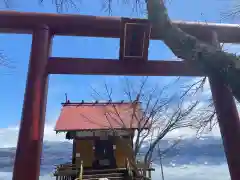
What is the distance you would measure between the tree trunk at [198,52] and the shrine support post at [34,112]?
2466 millimetres

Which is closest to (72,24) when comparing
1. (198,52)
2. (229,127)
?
(198,52)

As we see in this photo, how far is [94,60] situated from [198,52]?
2.65m

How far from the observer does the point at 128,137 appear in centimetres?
961

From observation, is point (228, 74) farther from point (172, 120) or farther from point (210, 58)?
point (172, 120)

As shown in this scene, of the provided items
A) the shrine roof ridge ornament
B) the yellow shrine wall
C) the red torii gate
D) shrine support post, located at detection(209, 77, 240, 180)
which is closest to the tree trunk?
shrine support post, located at detection(209, 77, 240, 180)

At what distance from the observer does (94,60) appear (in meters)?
5.04

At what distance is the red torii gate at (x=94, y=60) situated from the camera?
4.28 meters

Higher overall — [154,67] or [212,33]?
[212,33]

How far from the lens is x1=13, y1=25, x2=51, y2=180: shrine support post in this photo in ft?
13.3

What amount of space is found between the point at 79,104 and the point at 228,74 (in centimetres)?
795

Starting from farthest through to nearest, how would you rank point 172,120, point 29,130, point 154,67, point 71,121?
point 71,121
point 172,120
point 154,67
point 29,130

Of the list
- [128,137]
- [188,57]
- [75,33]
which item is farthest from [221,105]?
[128,137]

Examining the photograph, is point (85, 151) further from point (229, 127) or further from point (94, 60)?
point (229, 127)

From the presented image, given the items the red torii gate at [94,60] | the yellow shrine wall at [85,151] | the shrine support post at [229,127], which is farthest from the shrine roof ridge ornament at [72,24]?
the yellow shrine wall at [85,151]
